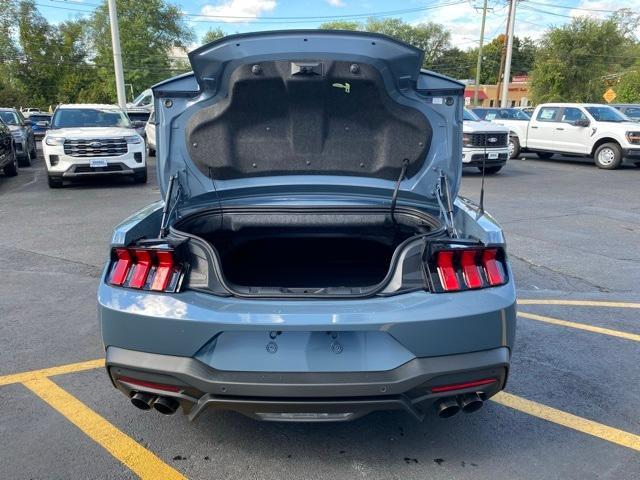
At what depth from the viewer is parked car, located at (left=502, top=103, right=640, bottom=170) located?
51.2 ft

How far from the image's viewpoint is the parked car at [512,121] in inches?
718

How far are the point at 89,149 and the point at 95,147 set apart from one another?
127 mm

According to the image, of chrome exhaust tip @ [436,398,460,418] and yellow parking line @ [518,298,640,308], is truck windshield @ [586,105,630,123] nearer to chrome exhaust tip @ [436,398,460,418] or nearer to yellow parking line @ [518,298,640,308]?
yellow parking line @ [518,298,640,308]

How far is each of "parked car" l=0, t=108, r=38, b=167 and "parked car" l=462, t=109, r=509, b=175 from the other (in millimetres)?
12497

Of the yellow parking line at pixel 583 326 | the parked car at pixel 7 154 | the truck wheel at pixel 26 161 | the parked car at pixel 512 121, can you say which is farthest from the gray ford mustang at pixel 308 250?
the parked car at pixel 512 121

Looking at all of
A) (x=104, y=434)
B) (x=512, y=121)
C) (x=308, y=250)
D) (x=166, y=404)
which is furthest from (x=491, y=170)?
(x=166, y=404)

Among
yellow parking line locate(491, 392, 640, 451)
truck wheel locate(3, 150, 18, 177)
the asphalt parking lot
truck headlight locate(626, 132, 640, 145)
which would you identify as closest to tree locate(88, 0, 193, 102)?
truck wheel locate(3, 150, 18, 177)

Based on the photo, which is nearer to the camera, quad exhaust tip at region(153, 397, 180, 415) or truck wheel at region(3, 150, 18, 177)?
quad exhaust tip at region(153, 397, 180, 415)

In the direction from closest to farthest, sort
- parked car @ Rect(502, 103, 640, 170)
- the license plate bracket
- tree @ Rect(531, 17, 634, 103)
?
the license plate bracket → parked car @ Rect(502, 103, 640, 170) → tree @ Rect(531, 17, 634, 103)

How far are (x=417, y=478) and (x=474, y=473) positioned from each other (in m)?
0.29

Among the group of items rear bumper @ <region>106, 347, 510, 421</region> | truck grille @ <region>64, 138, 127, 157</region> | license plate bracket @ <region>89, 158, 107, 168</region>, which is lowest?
license plate bracket @ <region>89, 158, 107, 168</region>

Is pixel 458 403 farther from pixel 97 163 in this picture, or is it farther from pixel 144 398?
pixel 97 163

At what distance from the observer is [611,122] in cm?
1584

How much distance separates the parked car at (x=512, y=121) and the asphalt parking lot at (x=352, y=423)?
42.0ft
